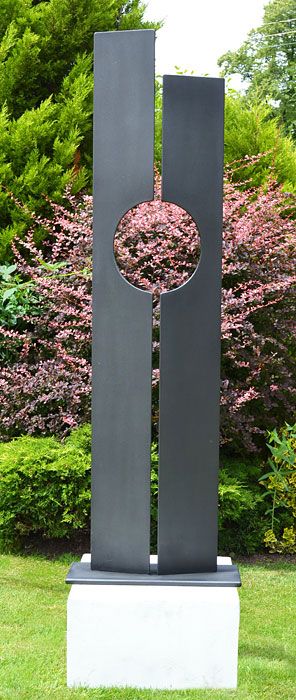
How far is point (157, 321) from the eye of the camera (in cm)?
561

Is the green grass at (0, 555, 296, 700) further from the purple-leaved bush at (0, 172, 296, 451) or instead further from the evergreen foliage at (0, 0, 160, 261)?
the evergreen foliage at (0, 0, 160, 261)

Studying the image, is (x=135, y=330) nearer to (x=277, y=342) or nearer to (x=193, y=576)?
(x=193, y=576)

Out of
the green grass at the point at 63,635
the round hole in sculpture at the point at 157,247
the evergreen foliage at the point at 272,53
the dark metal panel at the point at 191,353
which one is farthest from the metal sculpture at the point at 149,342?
the evergreen foliage at the point at 272,53

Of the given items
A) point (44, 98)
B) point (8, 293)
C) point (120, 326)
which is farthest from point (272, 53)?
point (120, 326)

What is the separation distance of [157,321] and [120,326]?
2207 millimetres

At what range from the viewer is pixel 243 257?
19.2 ft

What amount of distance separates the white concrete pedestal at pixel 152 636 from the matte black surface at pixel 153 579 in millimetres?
19

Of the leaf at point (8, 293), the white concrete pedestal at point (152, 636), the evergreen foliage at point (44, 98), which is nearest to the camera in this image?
the white concrete pedestal at point (152, 636)

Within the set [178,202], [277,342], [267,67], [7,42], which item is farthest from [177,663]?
[267,67]

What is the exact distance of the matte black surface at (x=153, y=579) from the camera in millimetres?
3260

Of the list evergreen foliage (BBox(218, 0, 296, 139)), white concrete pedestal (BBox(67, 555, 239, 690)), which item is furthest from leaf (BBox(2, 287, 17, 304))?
evergreen foliage (BBox(218, 0, 296, 139))

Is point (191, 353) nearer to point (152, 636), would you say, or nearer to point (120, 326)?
point (120, 326)

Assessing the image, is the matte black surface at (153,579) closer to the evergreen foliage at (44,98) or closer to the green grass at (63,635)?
the green grass at (63,635)

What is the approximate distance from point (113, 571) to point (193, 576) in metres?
0.31
